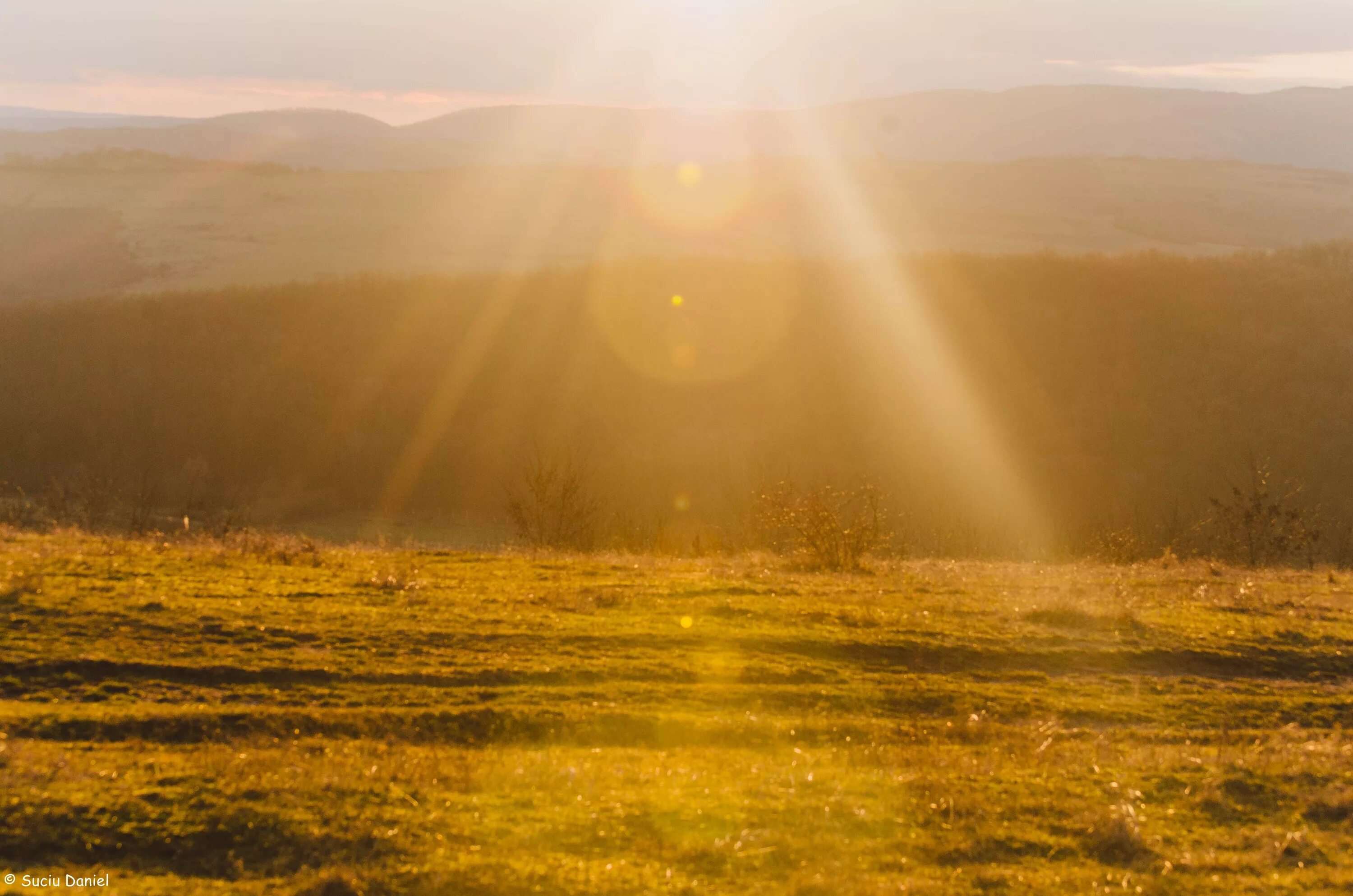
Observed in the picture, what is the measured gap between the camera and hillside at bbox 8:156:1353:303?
5119 centimetres

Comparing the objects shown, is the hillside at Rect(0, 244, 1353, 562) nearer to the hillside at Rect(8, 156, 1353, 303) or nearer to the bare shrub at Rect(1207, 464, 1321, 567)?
the hillside at Rect(8, 156, 1353, 303)

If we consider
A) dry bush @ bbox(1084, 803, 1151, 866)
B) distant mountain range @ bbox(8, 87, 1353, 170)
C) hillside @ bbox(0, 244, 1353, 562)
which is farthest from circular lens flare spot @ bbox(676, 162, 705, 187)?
dry bush @ bbox(1084, 803, 1151, 866)

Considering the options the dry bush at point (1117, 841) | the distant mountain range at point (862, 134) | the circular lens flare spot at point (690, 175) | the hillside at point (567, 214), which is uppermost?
the distant mountain range at point (862, 134)

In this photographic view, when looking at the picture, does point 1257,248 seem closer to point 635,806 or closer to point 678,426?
point 678,426

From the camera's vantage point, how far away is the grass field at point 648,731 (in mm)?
4863

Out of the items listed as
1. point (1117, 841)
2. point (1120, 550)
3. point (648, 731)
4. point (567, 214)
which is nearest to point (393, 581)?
point (648, 731)

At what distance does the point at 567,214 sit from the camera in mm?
63969

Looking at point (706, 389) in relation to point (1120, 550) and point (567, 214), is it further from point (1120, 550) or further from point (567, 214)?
point (567, 214)

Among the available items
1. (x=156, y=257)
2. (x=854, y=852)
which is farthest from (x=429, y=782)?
(x=156, y=257)

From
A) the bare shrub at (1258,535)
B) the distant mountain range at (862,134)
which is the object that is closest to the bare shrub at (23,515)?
the bare shrub at (1258,535)

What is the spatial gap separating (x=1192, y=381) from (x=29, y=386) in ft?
117

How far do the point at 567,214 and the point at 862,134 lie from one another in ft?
288

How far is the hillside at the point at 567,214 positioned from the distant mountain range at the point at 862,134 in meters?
20.1

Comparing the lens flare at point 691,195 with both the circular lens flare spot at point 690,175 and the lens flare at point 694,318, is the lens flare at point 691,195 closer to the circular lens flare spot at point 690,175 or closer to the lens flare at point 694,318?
the circular lens flare spot at point 690,175
